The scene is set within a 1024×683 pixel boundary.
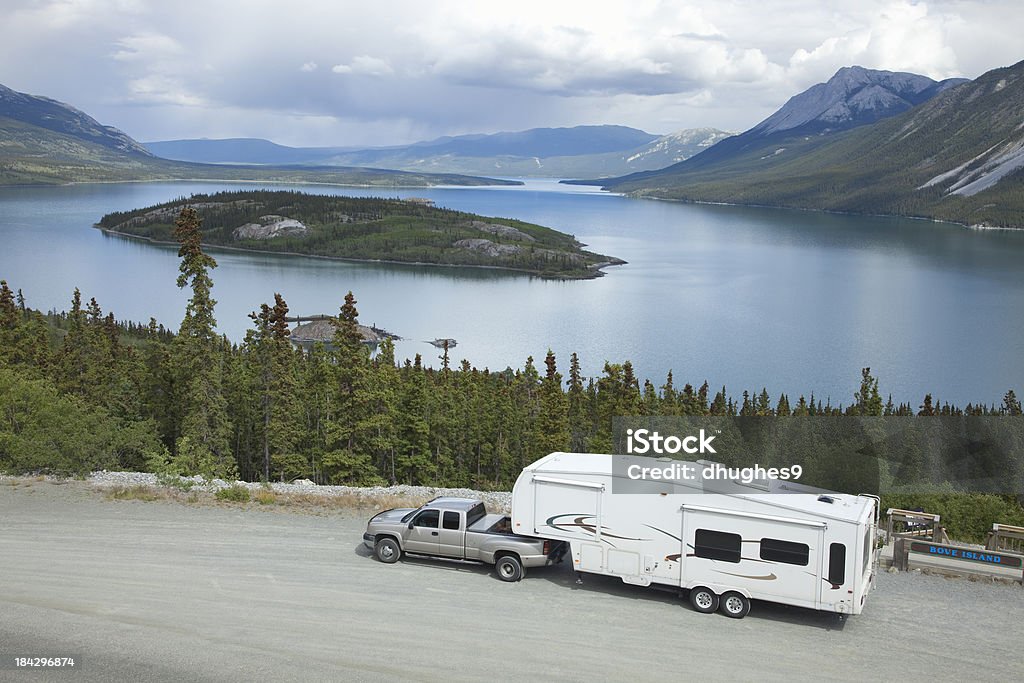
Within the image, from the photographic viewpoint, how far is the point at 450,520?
18328 millimetres

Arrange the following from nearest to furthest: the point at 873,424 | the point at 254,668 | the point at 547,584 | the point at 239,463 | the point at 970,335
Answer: the point at 254,668 < the point at 547,584 < the point at 873,424 < the point at 239,463 < the point at 970,335

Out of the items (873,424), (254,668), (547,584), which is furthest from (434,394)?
(254,668)

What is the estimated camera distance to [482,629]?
50.1 ft

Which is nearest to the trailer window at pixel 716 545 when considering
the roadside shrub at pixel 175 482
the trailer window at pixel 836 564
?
the trailer window at pixel 836 564

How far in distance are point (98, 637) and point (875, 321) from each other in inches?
4439

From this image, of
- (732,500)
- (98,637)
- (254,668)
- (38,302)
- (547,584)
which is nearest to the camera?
(254,668)

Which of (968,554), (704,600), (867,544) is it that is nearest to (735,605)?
(704,600)

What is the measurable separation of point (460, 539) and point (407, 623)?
115 inches

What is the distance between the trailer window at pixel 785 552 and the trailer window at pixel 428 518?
280 inches

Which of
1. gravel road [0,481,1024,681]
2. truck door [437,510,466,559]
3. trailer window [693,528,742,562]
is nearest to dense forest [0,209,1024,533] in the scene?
gravel road [0,481,1024,681]

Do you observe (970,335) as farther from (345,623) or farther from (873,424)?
(345,623)

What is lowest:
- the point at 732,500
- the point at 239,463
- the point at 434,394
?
the point at 239,463

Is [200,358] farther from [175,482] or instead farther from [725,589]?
[725,589]

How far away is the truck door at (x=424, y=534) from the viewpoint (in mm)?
18375
